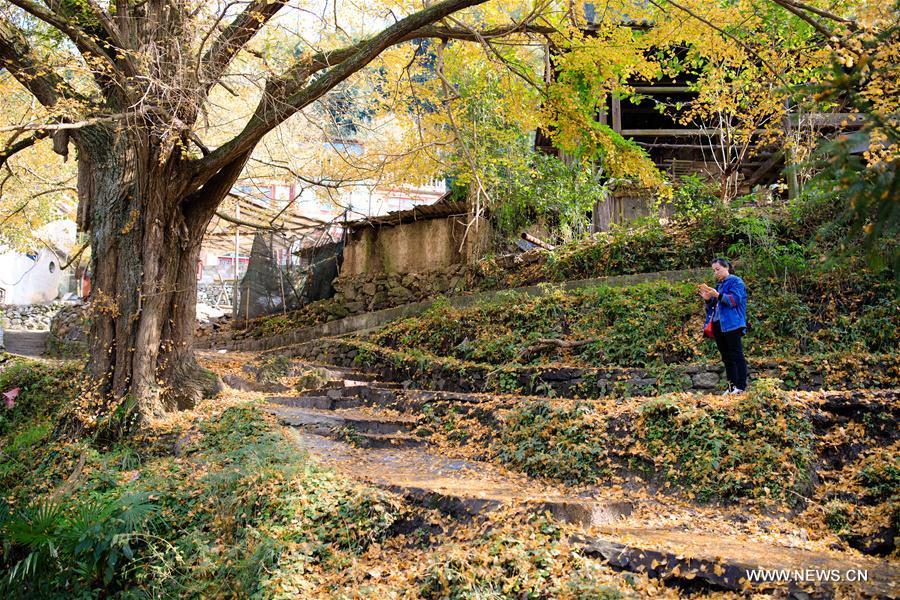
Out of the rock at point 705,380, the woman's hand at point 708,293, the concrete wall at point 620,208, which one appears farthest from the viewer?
the concrete wall at point 620,208

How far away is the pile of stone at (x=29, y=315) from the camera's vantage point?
21.6 meters

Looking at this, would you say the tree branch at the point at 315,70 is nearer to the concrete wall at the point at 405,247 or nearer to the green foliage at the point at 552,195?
the green foliage at the point at 552,195

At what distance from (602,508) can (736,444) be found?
1589 millimetres

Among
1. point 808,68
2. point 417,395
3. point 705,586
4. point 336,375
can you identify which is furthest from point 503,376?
point 808,68

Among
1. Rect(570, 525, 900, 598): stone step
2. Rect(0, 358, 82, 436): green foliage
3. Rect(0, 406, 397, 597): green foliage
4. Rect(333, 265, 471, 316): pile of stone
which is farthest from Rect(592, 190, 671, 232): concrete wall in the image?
Rect(0, 358, 82, 436): green foliage

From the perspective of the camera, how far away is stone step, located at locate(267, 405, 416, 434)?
804 centimetres

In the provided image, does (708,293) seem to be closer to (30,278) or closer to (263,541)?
(263,541)

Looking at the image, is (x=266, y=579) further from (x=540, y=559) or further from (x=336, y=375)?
(x=336, y=375)

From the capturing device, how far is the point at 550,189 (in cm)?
1316

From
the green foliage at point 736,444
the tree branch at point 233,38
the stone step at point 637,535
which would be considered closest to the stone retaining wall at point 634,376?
the green foliage at point 736,444

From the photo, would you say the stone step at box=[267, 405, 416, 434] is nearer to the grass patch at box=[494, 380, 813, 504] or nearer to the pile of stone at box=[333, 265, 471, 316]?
the grass patch at box=[494, 380, 813, 504]

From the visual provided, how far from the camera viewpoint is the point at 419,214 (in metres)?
15.4

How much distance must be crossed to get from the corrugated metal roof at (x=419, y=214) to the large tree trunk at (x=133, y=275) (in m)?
7.39

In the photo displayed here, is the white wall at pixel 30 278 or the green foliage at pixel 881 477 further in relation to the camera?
the white wall at pixel 30 278
